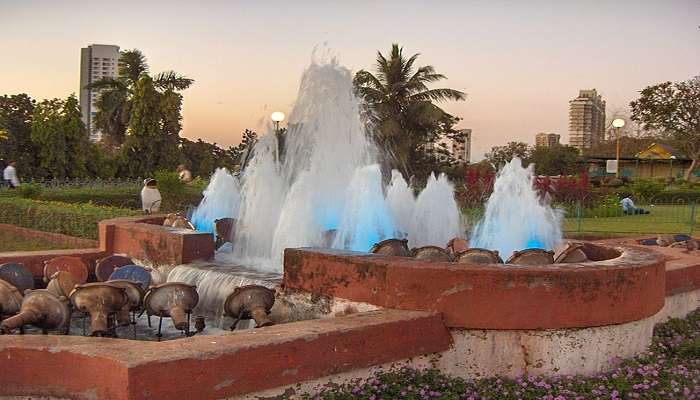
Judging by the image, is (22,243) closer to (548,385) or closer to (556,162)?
(548,385)

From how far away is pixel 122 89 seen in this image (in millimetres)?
35125

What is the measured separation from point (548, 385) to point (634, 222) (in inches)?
582

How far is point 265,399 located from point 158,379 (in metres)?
0.61

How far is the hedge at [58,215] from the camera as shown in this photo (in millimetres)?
12102

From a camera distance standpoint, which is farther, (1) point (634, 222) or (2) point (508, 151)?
(2) point (508, 151)

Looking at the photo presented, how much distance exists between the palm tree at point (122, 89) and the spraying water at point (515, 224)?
25.1 meters

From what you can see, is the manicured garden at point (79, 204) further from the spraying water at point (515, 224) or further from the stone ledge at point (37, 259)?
the spraying water at point (515, 224)

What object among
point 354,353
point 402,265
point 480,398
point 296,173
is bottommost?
point 480,398

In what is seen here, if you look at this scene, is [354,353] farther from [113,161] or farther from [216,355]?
[113,161]

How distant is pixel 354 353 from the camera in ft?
13.2

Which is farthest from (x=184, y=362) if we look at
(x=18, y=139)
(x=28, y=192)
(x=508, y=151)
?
(x=508, y=151)

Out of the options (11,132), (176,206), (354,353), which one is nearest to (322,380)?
(354,353)

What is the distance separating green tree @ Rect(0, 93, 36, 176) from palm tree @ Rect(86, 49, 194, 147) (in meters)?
3.91

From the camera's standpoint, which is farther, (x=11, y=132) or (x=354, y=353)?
(x=11, y=132)
